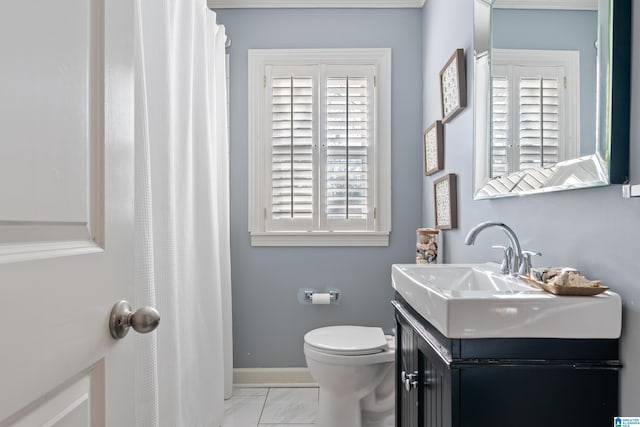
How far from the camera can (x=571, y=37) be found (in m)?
1.04

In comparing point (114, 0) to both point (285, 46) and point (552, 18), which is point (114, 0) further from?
point (285, 46)

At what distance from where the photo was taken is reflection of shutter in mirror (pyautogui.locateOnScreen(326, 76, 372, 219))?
261cm

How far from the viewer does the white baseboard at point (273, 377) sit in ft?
8.50

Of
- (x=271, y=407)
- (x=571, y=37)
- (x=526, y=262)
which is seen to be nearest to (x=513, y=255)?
(x=526, y=262)

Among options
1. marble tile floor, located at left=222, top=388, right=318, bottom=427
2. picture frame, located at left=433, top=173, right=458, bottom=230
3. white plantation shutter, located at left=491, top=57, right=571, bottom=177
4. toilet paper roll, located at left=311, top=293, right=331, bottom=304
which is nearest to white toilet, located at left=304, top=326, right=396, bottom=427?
marble tile floor, located at left=222, top=388, right=318, bottom=427

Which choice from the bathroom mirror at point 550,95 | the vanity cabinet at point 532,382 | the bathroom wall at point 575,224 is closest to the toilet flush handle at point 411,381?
the vanity cabinet at point 532,382

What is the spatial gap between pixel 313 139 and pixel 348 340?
1.25 m

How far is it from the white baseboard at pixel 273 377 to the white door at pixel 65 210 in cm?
195

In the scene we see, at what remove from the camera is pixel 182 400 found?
5.72ft

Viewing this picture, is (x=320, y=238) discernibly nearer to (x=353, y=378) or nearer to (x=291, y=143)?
(x=291, y=143)

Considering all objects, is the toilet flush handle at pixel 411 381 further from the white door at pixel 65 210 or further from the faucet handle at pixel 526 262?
the white door at pixel 65 210

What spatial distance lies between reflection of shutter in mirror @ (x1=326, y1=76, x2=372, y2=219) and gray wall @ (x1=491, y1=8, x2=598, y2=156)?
1309 millimetres

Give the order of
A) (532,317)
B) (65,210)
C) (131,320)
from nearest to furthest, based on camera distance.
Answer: (65,210)
(131,320)
(532,317)

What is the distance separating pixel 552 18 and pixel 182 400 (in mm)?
1897
